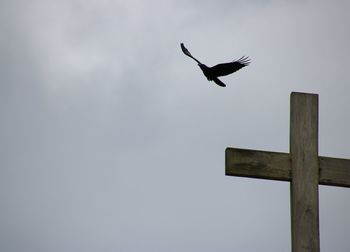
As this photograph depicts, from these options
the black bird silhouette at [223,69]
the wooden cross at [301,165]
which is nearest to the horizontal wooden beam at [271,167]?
the wooden cross at [301,165]

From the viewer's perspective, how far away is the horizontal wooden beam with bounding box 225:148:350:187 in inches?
178

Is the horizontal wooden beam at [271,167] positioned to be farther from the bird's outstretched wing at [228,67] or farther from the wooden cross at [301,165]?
the bird's outstretched wing at [228,67]

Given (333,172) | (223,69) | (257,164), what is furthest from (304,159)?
(223,69)

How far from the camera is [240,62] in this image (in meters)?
6.64

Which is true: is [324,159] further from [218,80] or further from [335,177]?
[218,80]

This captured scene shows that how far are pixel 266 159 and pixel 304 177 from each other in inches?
11.8

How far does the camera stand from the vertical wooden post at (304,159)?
4387mm

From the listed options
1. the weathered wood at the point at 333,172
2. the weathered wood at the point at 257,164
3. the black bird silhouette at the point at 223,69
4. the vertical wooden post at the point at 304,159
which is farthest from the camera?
the black bird silhouette at the point at 223,69

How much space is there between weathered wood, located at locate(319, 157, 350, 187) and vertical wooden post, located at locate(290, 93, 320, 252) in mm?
64

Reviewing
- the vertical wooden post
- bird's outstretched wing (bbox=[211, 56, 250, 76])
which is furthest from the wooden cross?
bird's outstretched wing (bbox=[211, 56, 250, 76])

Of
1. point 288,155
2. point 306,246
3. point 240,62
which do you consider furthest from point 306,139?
point 240,62

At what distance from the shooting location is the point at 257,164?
459 centimetres

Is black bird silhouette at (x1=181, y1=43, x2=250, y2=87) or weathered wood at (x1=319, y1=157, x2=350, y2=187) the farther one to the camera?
black bird silhouette at (x1=181, y1=43, x2=250, y2=87)

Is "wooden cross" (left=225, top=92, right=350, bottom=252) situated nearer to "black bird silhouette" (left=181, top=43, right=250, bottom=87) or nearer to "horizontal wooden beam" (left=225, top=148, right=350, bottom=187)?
"horizontal wooden beam" (left=225, top=148, right=350, bottom=187)
